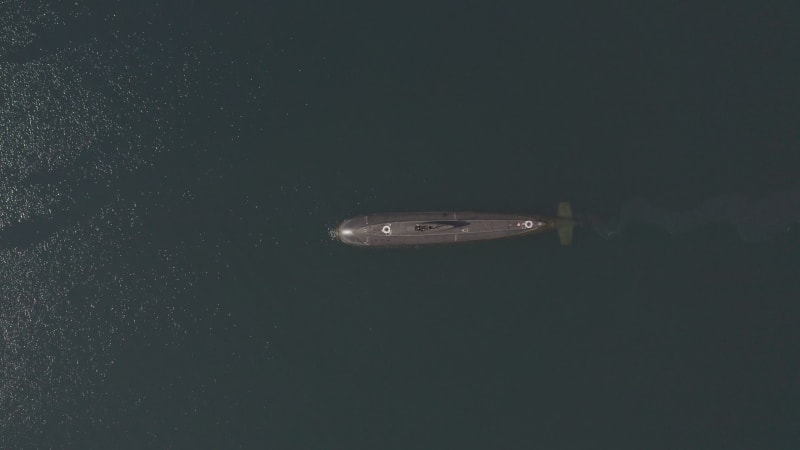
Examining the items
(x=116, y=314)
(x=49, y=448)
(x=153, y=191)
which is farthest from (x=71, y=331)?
(x=153, y=191)

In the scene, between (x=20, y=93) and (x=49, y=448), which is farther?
(x=20, y=93)

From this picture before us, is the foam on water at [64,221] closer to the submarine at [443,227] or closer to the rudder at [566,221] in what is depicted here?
the submarine at [443,227]

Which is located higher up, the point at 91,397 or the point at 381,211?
the point at 381,211

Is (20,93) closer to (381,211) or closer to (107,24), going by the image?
(107,24)

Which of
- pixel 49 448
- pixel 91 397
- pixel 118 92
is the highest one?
pixel 118 92

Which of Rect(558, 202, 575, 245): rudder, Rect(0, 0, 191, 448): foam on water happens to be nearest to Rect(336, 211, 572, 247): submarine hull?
Rect(558, 202, 575, 245): rudder

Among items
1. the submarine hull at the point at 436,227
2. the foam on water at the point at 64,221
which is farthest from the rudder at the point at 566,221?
the foam on water at the point at 64,221

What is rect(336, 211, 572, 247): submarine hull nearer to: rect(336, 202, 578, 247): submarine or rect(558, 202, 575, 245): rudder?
rect(336, 202, 578, 247): submarine

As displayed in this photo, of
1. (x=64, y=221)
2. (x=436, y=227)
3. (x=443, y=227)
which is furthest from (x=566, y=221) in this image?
(x=64, y=221)
